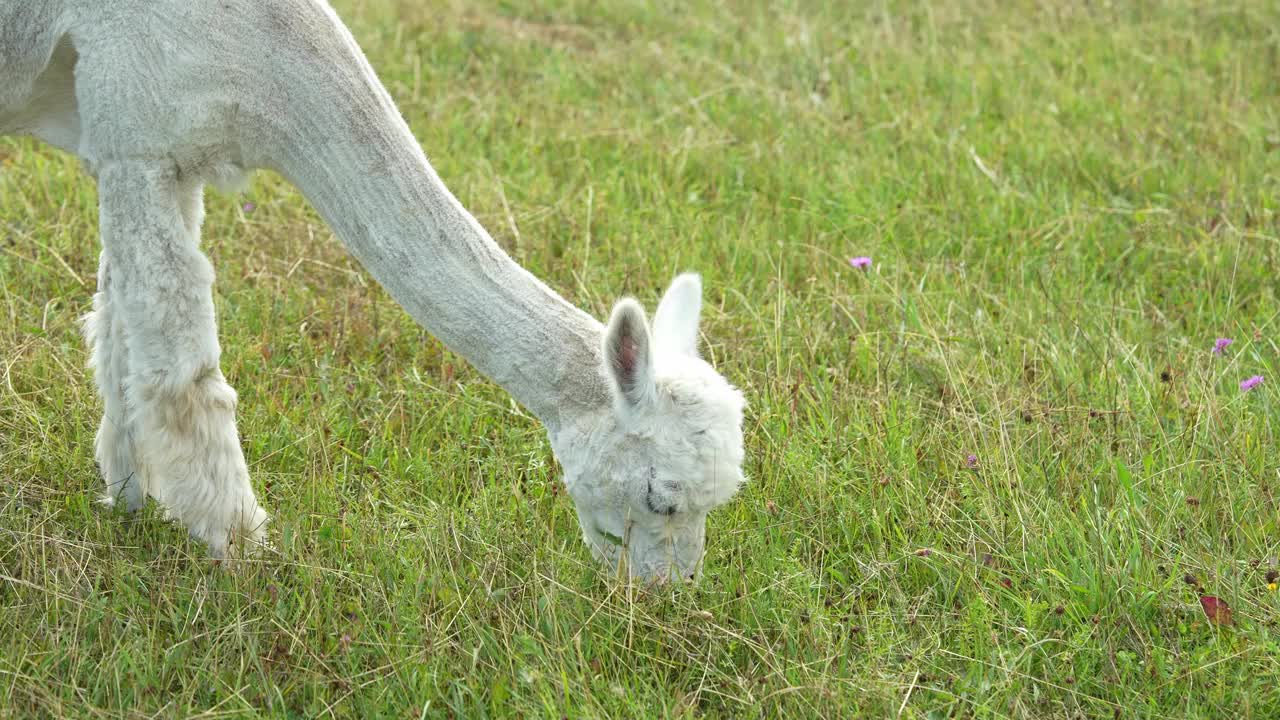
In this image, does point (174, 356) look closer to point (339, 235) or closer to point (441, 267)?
point (339, 235)

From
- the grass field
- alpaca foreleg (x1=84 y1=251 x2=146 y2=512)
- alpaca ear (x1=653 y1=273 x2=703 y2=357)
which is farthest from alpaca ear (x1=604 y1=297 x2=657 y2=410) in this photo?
alpaca foreleg (x1=84 y1=251 x2=146 y2=512)

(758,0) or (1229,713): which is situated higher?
(1229,713)

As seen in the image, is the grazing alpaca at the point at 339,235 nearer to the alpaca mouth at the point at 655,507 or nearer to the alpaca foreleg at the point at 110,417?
the alpaca mouth at the point at 655,507

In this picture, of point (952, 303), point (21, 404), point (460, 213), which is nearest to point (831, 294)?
point (952, 303)

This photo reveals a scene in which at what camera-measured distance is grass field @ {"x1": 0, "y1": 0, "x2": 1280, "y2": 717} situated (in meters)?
3.20

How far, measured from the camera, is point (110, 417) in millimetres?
3887

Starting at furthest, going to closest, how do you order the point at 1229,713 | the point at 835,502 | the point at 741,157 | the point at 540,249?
the point at 741,157 → the point at 540,249 → the point at 835,502 → the point at 1229,713

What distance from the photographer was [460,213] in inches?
137

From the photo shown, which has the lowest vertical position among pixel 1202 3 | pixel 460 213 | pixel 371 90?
pixel 1202 3

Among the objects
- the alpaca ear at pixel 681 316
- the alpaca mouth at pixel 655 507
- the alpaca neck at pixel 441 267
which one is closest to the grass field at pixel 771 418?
the alpaca mouth at pixel 655 507

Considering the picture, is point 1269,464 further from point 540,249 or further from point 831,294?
point 540,249

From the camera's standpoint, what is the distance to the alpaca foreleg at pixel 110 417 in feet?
12.6

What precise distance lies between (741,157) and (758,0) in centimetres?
275

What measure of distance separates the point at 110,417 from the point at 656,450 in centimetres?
169
